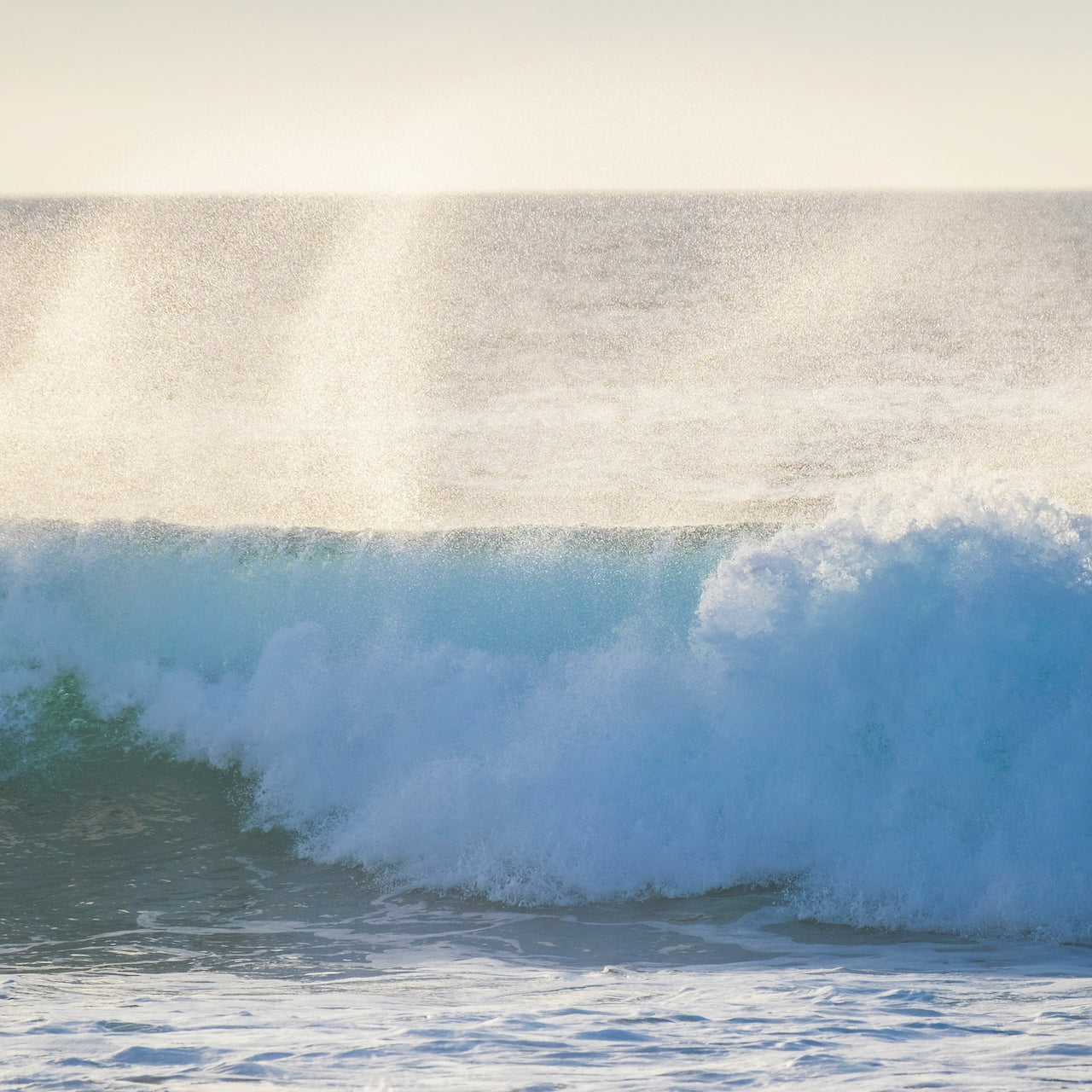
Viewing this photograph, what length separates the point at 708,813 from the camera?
19.0 ft

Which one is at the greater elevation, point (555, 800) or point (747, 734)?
point (747, 734)

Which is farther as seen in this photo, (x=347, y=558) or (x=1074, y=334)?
(x=1074, y=334)

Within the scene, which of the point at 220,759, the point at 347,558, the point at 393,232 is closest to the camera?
the point at 220,759

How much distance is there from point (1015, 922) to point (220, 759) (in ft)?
14.4

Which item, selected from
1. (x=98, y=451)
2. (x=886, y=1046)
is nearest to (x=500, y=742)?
(x=886, y=1046)

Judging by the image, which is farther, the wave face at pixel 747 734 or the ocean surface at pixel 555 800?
the wave face at pixel 747 734

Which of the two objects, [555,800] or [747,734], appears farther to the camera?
[747,734]

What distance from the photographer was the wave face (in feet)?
17.8

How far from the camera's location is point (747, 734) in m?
5.98

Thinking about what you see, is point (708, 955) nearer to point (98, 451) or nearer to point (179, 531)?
point (179, 531)

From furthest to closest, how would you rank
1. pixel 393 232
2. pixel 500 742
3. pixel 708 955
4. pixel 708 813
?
pixel 393 232 < pixel 500 742 < pixel 708 813 < pixel 708 955

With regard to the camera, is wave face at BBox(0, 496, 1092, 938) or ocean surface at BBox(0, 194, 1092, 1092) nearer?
ocean surface at BBox(0, 194, 1092, 1092)

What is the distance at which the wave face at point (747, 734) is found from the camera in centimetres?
542

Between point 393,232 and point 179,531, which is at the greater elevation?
point 393,232
